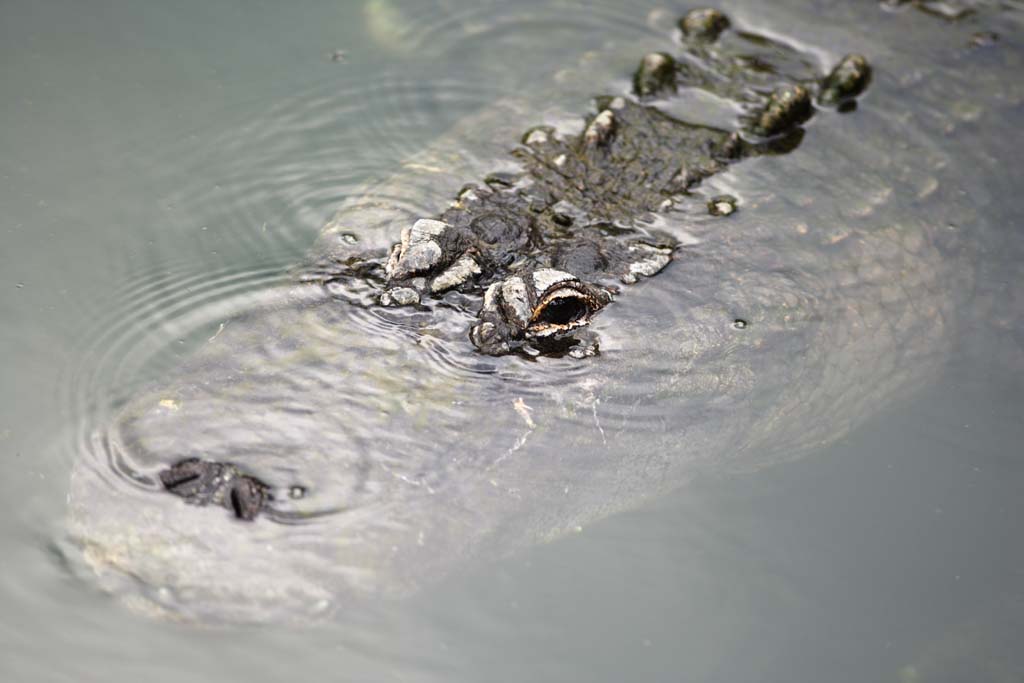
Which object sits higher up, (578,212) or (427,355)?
(578,212)

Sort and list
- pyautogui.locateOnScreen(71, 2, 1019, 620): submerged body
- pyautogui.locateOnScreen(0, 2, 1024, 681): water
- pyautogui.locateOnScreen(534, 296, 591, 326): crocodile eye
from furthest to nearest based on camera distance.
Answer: pyautogui.locateOnScreen(534, 296, 591, 326): crocodile eye < pyautogui.locateOnScreen(0, 2, 1024, 681): water < pyautogui.locateOnScreen(71, 2, 1019, 620): submerged body

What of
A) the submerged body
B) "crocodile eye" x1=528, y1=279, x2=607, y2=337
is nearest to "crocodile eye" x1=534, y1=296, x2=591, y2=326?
"crocodile eye" x1=528, y1=279, x2=607, y2=337

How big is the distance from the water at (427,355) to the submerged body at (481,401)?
142 mm

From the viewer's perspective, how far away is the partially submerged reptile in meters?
3.30

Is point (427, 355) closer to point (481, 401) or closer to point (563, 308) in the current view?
point (481, 401)

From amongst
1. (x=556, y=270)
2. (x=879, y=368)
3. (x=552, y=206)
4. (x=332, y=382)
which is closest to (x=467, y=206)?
(x=552, y=206)

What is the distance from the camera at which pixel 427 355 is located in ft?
10.7

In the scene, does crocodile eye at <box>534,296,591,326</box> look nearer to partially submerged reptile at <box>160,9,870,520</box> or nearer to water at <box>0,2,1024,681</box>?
partially submerged reptile at <box>160,9,870,520</box>

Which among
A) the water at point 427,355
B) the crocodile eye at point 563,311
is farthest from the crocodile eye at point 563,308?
the water at point 427,355

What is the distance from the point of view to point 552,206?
3867 millimetres

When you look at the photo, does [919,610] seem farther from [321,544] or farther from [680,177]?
[321,544]

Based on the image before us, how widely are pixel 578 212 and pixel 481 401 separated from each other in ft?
3.49

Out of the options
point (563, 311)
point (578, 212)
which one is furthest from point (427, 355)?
point (578, 212)

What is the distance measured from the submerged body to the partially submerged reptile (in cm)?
6
